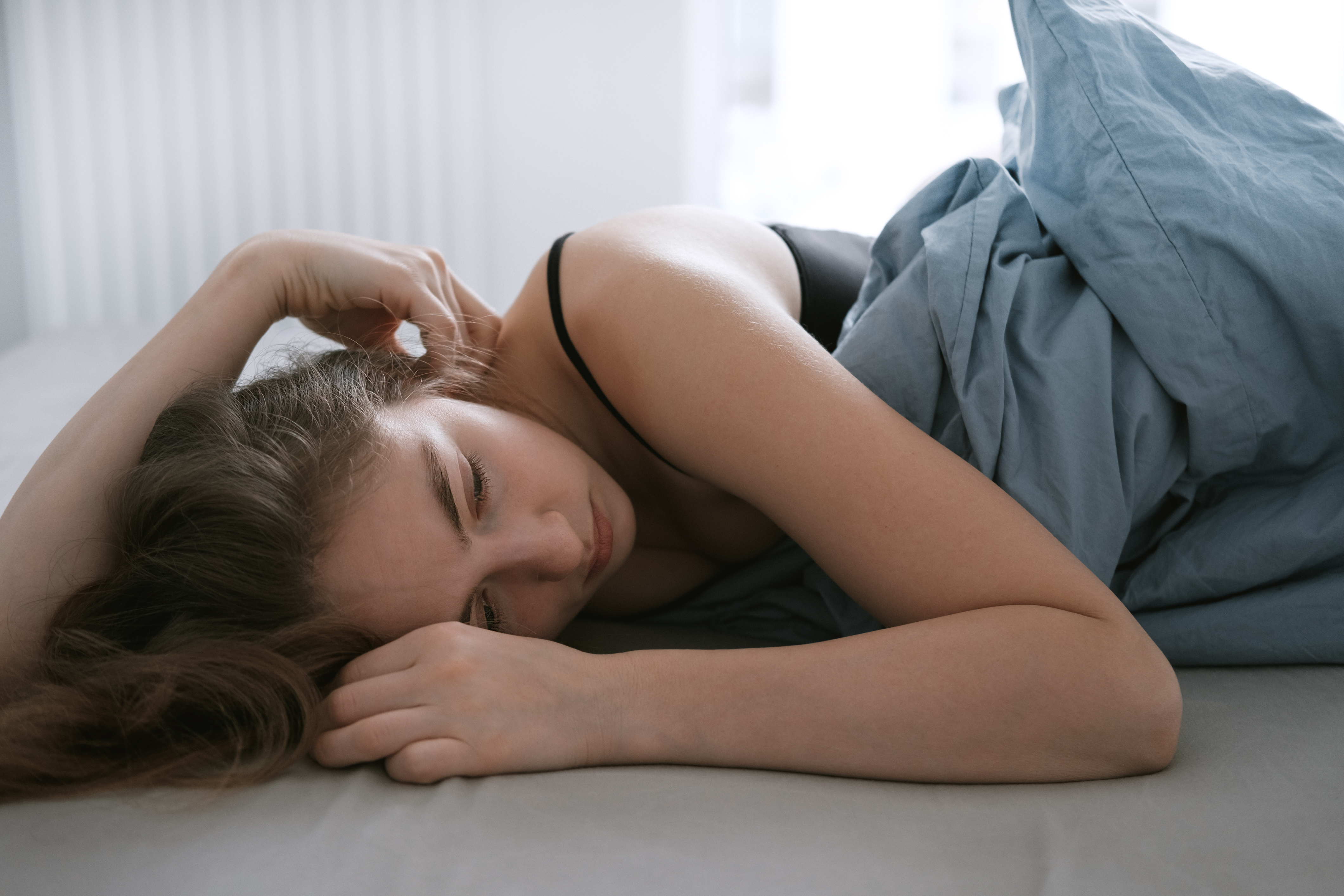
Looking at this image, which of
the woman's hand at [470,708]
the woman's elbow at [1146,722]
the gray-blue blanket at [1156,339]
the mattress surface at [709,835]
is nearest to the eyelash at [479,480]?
the woman's hand at [470,708]

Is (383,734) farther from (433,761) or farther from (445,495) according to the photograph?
(445,495)

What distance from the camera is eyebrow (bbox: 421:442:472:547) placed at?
0.75 metres

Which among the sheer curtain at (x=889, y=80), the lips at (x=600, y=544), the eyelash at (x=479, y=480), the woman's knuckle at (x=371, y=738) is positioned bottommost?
the woman's knuckle at (x=371, y=738)

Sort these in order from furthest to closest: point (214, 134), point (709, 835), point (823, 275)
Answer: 1. point (214, 134)
2. point (823, 275)
3. point (709, 835)

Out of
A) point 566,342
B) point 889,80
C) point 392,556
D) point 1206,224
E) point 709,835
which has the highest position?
point 889,80

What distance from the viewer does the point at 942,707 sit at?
0.67m

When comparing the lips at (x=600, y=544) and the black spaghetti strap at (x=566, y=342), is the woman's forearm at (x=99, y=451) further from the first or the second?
the lips at (x=600, y=544)

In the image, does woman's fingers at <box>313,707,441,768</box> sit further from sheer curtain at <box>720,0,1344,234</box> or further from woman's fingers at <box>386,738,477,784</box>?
sheer curtain at <box>720,0,1344,234</box>

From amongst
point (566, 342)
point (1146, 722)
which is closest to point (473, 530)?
point (566, 342)

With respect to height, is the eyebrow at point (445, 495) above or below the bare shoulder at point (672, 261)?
below

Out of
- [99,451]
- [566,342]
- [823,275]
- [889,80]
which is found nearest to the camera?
[99,451]

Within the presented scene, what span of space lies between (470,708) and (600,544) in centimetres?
25

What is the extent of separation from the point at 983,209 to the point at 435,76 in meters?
2.35

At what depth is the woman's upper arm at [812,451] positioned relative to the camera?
0.72 m
